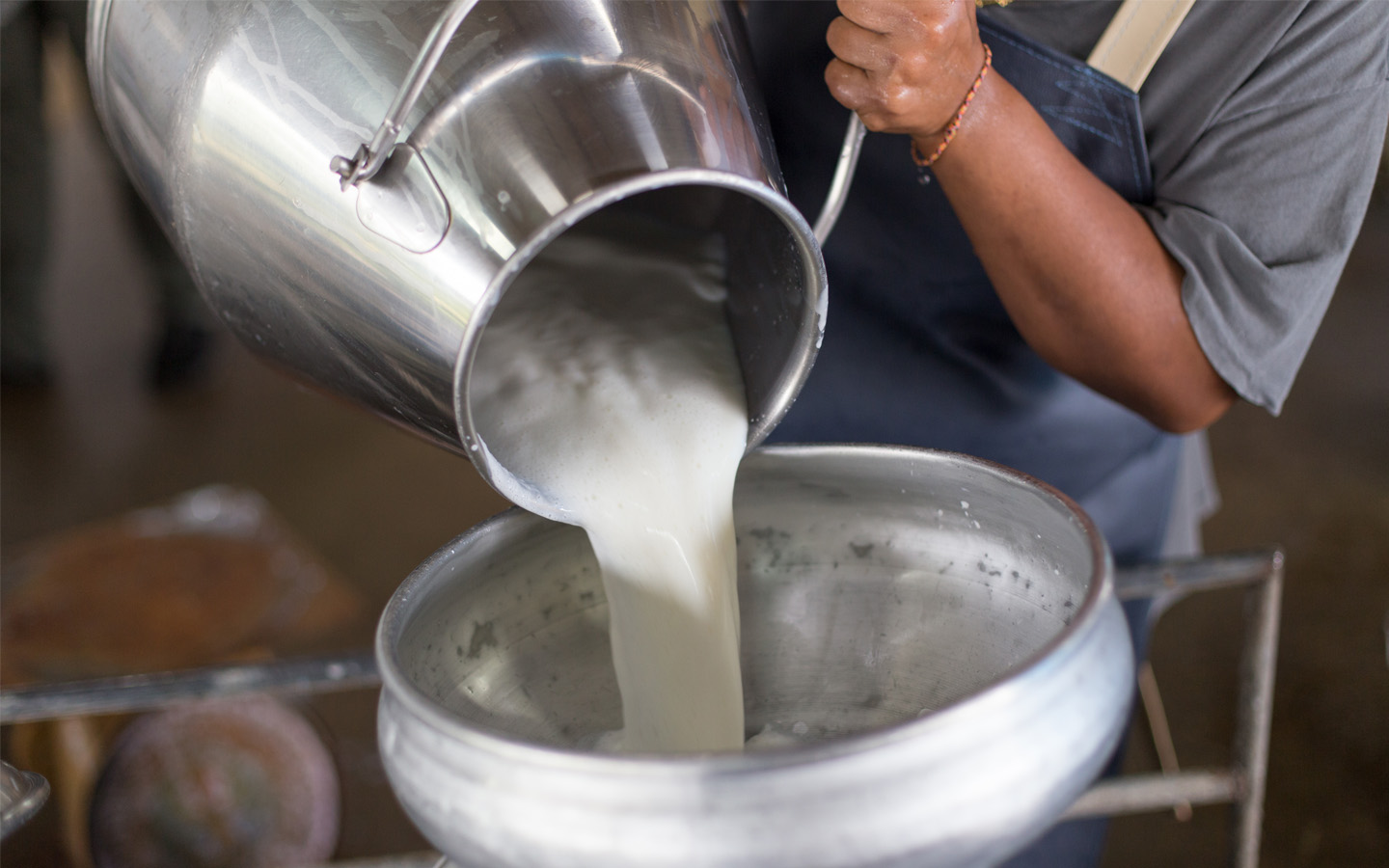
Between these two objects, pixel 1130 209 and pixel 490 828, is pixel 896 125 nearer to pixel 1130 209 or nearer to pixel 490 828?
pixel 1130 209

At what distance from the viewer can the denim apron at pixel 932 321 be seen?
0.73 metres

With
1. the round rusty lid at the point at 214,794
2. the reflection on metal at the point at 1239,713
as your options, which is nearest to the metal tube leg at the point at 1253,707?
the reflection on metal at the point at 1239,713

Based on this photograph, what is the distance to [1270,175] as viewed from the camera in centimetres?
64

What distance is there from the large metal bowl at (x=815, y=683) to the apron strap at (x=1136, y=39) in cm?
30

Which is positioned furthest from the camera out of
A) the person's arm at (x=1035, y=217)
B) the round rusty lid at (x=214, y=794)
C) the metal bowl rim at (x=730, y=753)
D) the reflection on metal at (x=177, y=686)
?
the round rusty lid at (x=214, y=794)

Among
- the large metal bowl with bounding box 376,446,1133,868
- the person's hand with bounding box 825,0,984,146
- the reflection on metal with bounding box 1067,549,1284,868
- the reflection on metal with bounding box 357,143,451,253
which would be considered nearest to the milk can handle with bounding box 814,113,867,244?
the person's hand with bounding box 825,0,984,146

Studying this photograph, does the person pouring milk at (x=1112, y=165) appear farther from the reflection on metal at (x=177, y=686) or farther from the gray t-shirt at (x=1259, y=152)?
the reflection on metal at (x=177, y=686)

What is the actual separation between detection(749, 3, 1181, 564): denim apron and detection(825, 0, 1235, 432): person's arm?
Result: 0.09 m

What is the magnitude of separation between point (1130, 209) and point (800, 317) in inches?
9.7

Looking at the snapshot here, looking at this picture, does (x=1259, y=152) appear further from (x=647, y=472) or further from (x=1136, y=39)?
(x=647, y=472)

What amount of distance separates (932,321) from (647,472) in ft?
1.16

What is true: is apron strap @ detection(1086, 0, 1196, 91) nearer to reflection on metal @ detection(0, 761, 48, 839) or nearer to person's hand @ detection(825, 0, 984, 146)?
person's hand @ detection(825, 0, 984, 146)

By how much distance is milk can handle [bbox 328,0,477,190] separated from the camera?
413mm

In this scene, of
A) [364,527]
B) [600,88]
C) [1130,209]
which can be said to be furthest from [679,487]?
[364,527]
